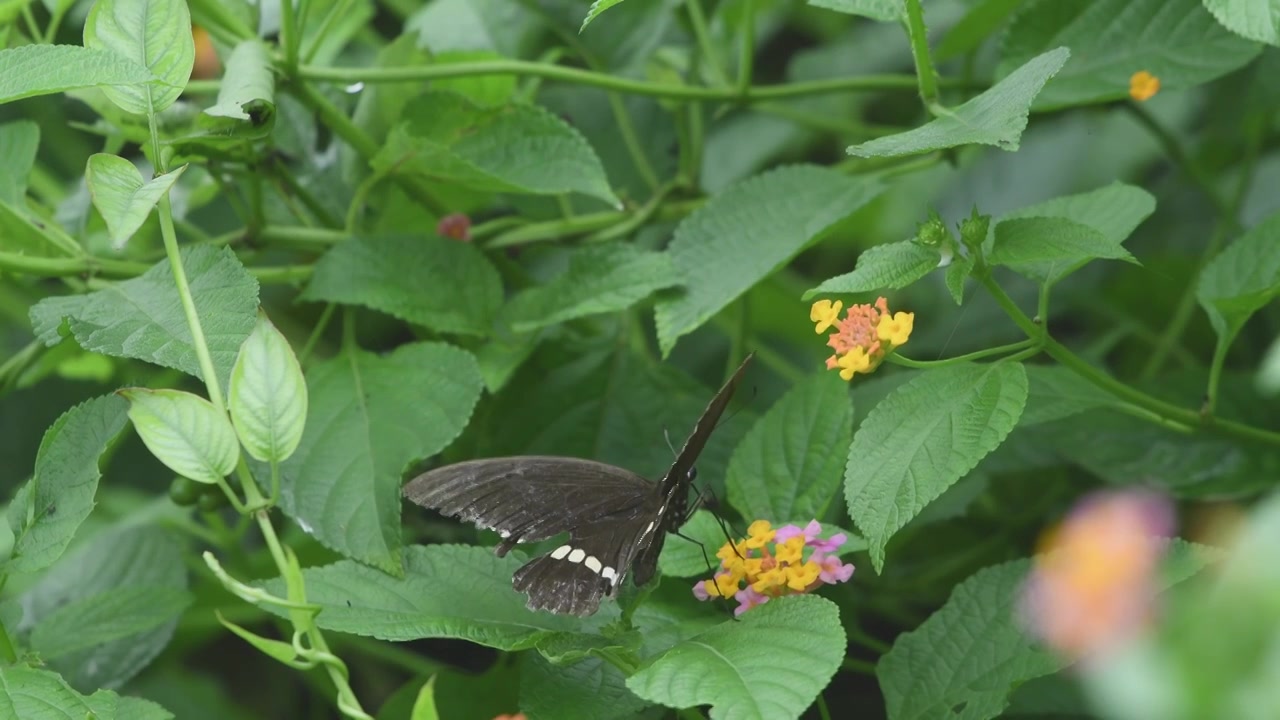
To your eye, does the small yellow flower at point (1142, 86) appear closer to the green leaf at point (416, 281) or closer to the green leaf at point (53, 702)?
the green leaf at point (416, 281)

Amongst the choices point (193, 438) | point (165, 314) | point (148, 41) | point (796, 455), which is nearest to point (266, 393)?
point (193, 438)

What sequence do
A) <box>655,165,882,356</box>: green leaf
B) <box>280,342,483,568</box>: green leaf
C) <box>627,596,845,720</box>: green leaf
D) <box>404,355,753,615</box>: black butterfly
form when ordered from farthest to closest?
<box>655,165,882,356</box>: green leaf
<box>280,342,483,568</box>: green leaf
<box>404,355,753,615</box>: black butterfly
<box>627,596,845,720</box>: green leaf

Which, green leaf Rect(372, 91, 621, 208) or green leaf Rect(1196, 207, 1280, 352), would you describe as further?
green leaf Rect(372, 91, 621, 208)

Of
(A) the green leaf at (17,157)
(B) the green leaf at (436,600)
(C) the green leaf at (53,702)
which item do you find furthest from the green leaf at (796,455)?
(A) the green leaf at (17,157)

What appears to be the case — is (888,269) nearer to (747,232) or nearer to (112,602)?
(747,232)

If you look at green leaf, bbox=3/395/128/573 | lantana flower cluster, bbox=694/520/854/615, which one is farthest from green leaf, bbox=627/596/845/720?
green leaf, bbox=3/395/128/573

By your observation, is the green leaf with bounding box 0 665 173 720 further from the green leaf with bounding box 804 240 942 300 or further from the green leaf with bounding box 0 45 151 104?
the green leaf with bounding box 804 240 942 300

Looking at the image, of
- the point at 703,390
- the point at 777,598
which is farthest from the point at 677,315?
the point at 777,598
